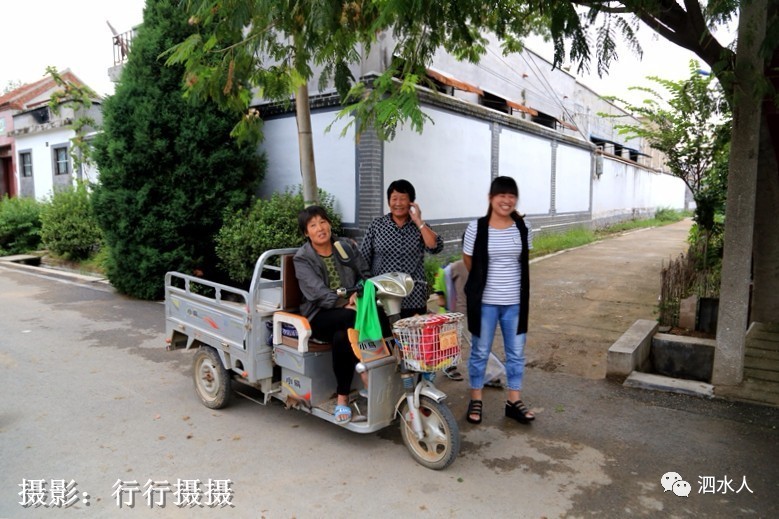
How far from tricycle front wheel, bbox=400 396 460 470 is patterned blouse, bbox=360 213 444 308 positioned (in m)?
0.98

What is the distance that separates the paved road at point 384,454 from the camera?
323 centimetres

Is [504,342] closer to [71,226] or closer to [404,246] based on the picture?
[404,246]

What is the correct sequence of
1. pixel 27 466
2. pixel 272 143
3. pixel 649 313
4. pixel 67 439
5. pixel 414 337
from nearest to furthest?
pixel 414 337 < pixel 27 466 < pixel 67 439 < pixel 649 313 < pixel 272 143

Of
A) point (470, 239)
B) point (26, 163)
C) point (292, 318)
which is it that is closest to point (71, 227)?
point (26, 163)

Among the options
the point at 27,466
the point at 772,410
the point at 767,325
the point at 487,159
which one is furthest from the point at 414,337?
the point at 487,159

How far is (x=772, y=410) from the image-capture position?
450 centimetres

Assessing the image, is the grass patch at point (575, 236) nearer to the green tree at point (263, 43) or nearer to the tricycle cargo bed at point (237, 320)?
the green tree at point (263, 43)

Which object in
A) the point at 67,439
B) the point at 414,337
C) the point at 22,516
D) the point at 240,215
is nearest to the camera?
the point at 22,516

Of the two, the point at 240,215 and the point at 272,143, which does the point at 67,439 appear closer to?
the point at 240,215

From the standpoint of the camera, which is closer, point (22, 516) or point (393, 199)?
point (22, 516)

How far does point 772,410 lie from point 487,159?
8705 millimetres

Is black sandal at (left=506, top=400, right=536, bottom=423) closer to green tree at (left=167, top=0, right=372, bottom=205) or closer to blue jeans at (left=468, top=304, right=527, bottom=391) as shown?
blue jeans at (left=468, top=304, right=527, bottom=391)

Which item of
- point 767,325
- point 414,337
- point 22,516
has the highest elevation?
point 414,337

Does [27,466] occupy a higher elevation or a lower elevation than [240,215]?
lower
